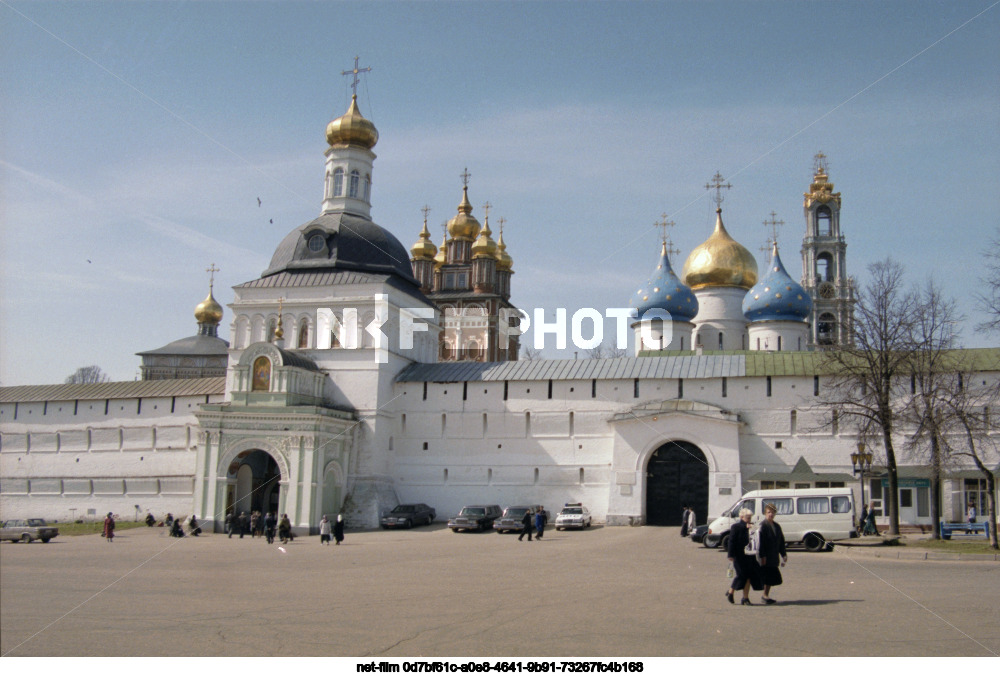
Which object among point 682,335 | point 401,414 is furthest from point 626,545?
point 682,335

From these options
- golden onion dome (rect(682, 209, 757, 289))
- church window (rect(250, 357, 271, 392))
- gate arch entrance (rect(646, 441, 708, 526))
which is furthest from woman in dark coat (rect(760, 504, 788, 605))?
golden onion dome (rect(682, 209, 757, 289))

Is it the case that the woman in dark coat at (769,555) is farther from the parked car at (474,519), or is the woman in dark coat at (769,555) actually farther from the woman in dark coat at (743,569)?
the parked car at (474,519)

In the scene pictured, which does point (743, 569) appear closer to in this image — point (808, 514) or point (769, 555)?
point (769, 555)

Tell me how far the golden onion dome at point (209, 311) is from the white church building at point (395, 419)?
25.9m

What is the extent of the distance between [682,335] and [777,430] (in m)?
12.3

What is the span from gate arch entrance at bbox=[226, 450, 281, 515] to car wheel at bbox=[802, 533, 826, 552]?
18121mm

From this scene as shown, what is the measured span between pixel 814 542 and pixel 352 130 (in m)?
25.6

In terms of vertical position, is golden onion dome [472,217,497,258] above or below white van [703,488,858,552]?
above

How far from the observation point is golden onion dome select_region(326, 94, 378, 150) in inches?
1492

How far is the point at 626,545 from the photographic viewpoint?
21672 mm

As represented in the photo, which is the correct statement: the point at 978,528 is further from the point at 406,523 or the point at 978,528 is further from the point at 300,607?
the point at 300,607

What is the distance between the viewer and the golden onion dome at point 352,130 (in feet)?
124

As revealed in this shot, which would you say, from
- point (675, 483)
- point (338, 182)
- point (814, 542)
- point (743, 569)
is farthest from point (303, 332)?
point (743, 569)

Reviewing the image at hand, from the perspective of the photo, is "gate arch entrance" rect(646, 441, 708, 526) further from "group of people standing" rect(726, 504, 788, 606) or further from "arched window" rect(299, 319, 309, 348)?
"group of people standing" rect(726, 504, 788, 606)
